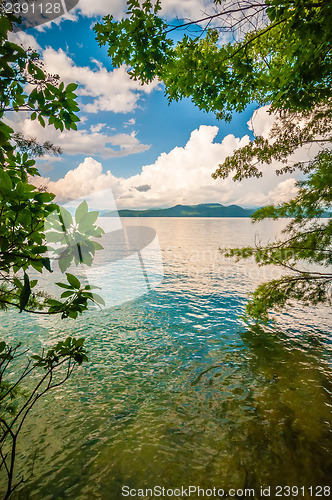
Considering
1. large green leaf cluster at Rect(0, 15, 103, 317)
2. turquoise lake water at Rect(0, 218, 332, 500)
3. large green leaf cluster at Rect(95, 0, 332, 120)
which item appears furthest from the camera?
turquoise lake water at Rect(0, 218, 332, 500)

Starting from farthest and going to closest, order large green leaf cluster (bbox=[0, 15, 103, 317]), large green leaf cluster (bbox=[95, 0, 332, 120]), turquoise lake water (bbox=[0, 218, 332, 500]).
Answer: turquoise lake water (bbox=[0, 218, 332, 500]) → large green leaf cluster (bbox=[95, 0, 332, 120]) → large green leaf cluster (bbox=[0, 15, 103, 317])

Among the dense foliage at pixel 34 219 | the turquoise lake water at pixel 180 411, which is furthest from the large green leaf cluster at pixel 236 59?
the turquoise lake water at pixel 180 411

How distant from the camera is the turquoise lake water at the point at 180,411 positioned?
4309mm

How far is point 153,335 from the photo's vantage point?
1070 cm

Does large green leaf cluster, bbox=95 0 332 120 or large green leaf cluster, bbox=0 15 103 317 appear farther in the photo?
large green leaf cluster, bbox=95 0 332 120

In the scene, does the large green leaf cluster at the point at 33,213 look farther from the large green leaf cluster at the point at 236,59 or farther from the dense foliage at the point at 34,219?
the large green leaf cluster at the point at 236,59

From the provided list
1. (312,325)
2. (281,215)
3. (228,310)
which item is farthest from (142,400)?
(312,325)

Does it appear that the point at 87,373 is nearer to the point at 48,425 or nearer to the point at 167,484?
the point at 48,425

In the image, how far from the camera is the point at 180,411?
19.6ft

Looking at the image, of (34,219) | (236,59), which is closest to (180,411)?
(34,219)

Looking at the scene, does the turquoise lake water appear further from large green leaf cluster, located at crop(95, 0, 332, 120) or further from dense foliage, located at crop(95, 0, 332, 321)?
large green leaf cluster, located at crop(95, 0, 332, 120)

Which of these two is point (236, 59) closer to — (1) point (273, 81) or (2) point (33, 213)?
(1) point (273, 81)

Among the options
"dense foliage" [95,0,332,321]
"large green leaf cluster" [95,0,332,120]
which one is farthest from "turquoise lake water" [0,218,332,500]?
"large green leaf cluster" [95,0,332,120]

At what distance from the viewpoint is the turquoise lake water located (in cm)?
431
